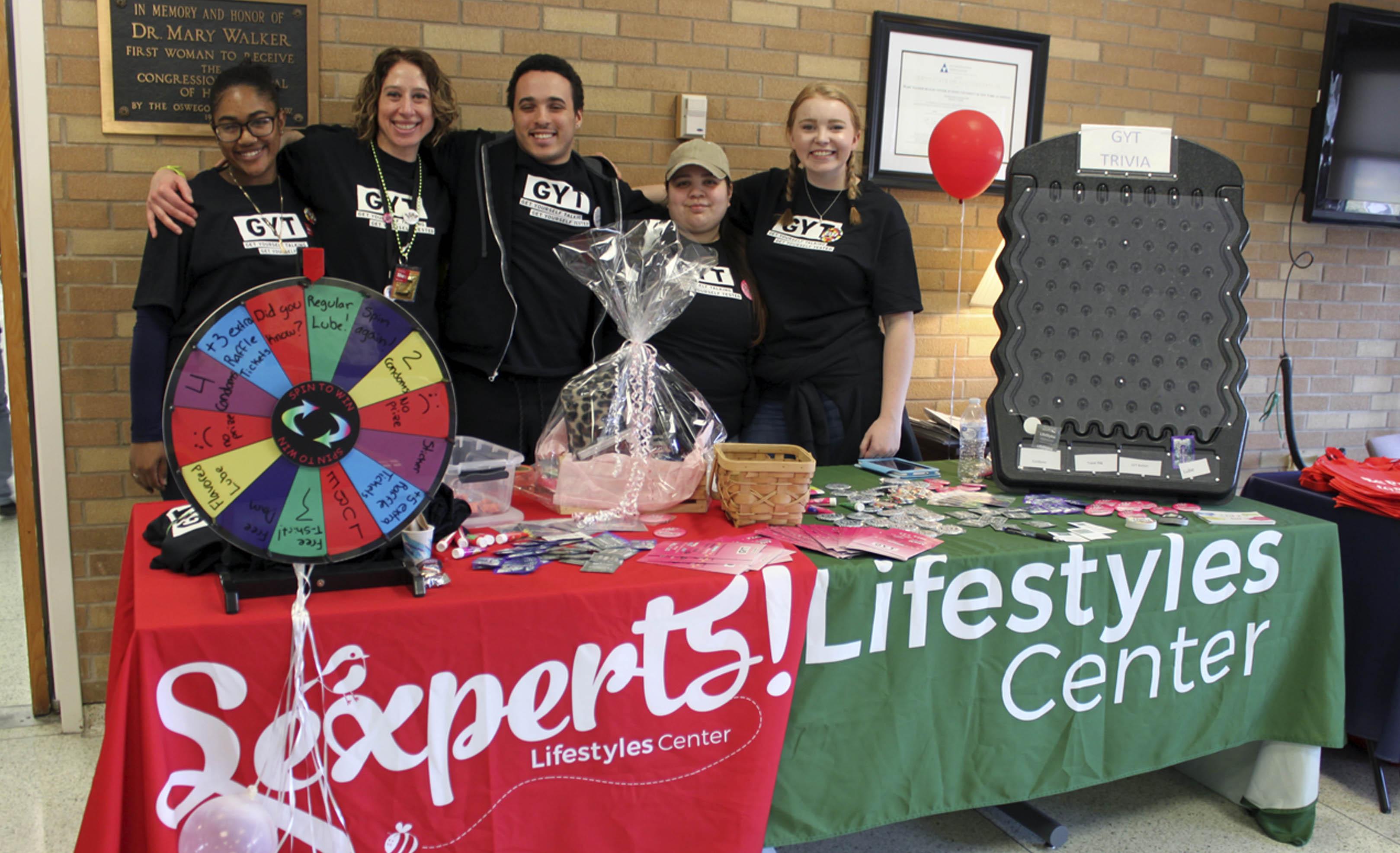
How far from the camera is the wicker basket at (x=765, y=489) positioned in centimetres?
163

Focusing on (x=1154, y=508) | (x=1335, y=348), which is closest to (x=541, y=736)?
(x=1154, y=508)

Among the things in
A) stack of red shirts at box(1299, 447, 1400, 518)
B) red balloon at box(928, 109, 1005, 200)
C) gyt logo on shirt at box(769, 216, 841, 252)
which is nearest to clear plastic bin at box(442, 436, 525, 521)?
gyt logo on shirt at box(769, 216, 841, 252)

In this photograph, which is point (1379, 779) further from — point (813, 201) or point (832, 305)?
point (813, 201)

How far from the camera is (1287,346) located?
378 cm

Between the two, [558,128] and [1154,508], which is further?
[558,128]

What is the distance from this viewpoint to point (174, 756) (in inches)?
44.8

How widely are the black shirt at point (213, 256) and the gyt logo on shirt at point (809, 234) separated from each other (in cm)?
119

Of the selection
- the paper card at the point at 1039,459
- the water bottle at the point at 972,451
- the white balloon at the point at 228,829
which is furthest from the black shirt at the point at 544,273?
the white balloon at the point at 228,829

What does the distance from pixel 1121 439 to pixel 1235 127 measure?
2.34 m

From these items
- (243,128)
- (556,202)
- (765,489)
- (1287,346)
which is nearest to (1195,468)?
(765,489)

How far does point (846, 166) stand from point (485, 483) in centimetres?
140

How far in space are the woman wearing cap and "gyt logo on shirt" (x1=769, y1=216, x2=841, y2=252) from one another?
0.15 m

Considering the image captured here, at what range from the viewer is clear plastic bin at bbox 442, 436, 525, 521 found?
1.62 m

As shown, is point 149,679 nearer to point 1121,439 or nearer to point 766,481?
point 766,481
